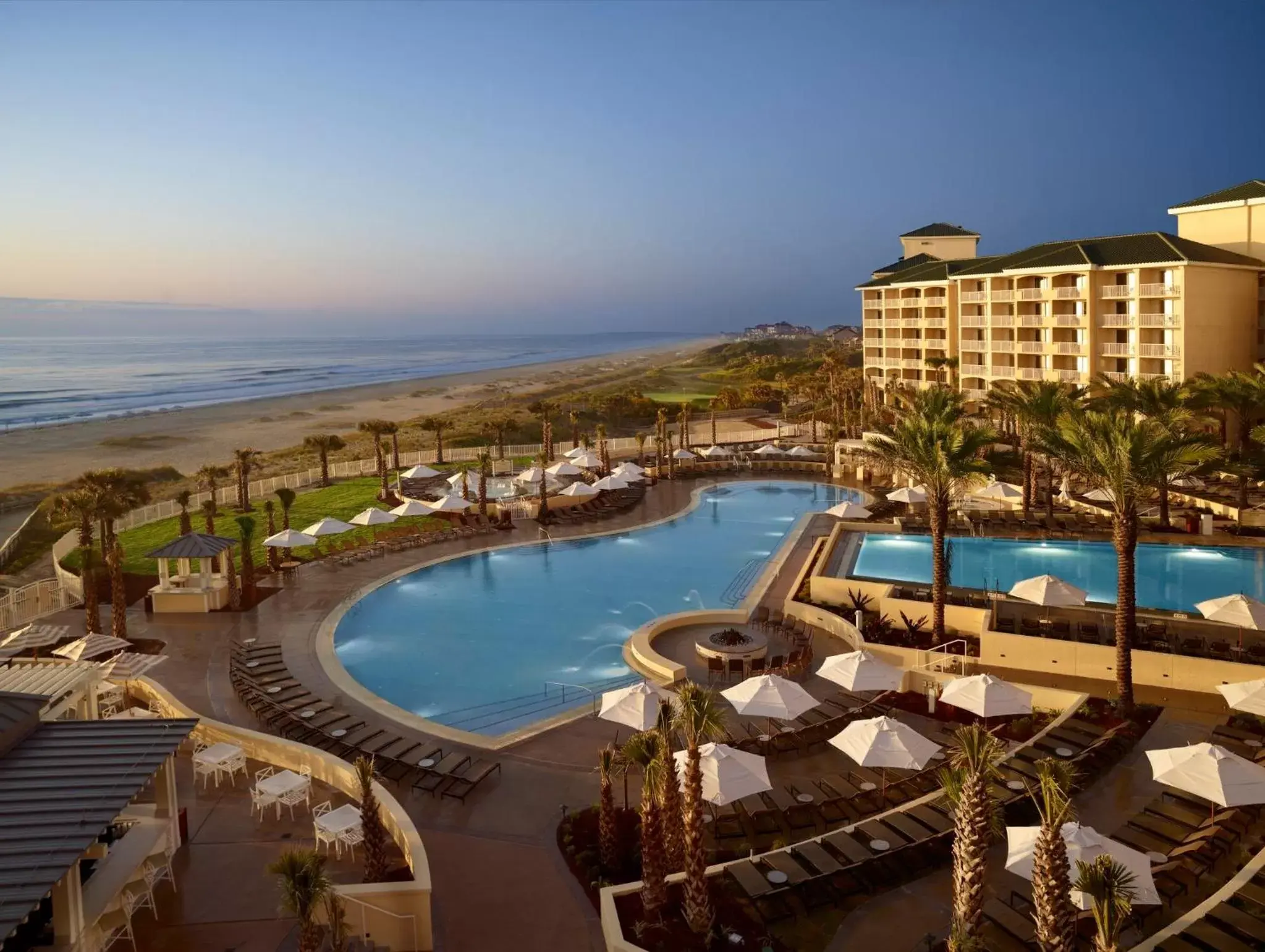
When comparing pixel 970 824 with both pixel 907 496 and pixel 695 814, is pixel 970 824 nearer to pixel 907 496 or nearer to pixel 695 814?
pixel 695 814

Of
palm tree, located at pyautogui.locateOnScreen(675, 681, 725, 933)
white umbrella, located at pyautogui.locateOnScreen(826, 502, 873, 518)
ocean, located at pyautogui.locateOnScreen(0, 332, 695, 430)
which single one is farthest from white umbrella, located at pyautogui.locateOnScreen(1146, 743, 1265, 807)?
ocean, located at pyautogui.locateOnScreen(0, 332, 695, 430)

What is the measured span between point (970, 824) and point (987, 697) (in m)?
6.54

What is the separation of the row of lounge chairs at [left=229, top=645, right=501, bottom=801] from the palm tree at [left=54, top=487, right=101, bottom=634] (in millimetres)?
4725

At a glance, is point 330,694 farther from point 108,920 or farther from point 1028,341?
point 1028,341

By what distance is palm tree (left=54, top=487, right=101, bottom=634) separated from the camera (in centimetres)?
2080

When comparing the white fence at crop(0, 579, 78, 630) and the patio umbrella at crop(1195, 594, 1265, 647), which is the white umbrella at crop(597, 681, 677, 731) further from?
the white fence at crop(0, 579, 78, 630)

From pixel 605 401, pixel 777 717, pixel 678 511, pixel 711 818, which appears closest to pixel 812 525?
pixel 678 511

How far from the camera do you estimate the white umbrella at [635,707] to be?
14203 millimetres

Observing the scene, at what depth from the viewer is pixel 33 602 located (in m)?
24.0

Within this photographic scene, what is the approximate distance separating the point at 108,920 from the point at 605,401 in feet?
270

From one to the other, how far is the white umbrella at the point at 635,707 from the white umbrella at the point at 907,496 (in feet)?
57.1

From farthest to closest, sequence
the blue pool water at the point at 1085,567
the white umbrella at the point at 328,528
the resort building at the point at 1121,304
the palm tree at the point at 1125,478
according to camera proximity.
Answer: the resort building at the point at 1121,304 < the white umbrella at the point at 328,528 < the blue pool water at the point at 1085,567 < the palm tree at the point at 1125,478

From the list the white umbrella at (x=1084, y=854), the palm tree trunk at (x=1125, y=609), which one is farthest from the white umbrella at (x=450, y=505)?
the white umbrella at (x=1084, y=854)

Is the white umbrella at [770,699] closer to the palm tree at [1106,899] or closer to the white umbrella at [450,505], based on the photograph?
the palm tree at [1106,899]
